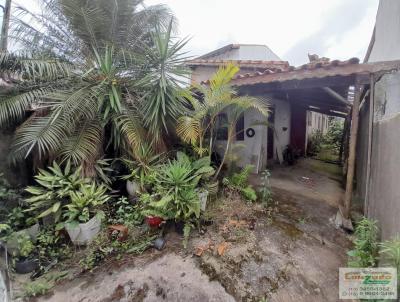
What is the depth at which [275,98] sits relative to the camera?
24.9 feet

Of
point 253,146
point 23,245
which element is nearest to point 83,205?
point 23,245

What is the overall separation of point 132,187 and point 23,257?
75.5 inches

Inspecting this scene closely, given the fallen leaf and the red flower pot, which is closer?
the fallen leaf

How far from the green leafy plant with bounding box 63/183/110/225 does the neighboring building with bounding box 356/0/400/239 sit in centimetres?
410

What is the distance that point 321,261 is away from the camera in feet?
10.2

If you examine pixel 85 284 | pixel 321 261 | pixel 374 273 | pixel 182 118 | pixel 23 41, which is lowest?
pixel 85 284

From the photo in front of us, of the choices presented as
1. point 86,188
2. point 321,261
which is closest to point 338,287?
point 321,261

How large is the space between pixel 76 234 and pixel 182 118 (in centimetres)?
275

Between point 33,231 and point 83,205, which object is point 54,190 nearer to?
point 83,205

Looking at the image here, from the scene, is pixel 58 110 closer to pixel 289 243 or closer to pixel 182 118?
pixel 182 118

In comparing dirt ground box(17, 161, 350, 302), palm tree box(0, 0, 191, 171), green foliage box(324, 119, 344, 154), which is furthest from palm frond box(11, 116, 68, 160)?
green foliage box(324, 119, 344, 154)

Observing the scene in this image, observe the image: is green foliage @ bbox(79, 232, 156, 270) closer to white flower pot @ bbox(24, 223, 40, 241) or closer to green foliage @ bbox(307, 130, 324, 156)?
white flower pot @ bbox(24, 223, 40, 241)

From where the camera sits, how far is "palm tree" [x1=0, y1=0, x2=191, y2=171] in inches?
151

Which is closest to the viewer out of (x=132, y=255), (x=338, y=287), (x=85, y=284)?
(x=338, y=287)
